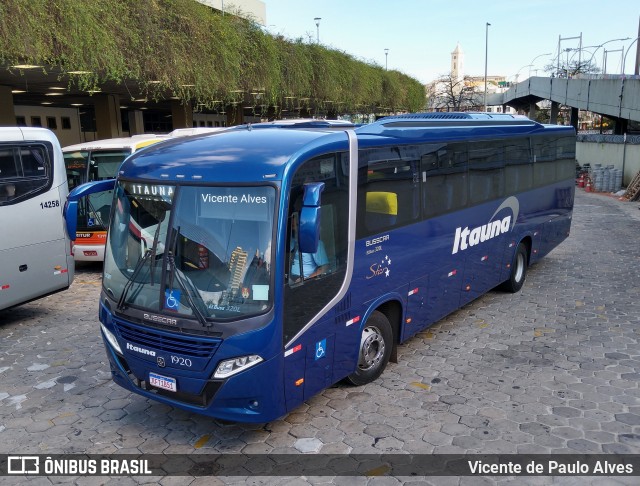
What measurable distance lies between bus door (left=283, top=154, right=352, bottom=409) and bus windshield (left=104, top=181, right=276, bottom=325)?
10.7 inches

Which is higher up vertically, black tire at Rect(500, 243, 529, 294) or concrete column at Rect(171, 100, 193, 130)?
concrete column at Rect(171, 100, 193, 130)

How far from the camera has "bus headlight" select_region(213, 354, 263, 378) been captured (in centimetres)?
479

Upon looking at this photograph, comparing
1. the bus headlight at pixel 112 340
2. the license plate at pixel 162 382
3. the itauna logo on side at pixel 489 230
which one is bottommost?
the license plate at pixel 162 382

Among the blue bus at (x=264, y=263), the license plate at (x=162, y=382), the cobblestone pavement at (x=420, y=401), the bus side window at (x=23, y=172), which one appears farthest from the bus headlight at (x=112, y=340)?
the bus side window at (x=23, y=172)

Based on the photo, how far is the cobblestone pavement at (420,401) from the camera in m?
5.29

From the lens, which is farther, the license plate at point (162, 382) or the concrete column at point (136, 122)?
the concrete column at point (136, 122)

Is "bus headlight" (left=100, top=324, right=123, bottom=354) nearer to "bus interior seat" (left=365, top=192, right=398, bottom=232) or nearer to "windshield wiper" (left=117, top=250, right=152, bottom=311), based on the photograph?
"windshield wiper" (left=117, top=250, right=152, bottom=311)

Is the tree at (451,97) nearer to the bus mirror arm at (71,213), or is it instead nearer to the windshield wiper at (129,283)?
the bus mirror arm at (71,213)

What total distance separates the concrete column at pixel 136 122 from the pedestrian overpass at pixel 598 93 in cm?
2898

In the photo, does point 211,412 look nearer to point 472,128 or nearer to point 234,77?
point 472,128

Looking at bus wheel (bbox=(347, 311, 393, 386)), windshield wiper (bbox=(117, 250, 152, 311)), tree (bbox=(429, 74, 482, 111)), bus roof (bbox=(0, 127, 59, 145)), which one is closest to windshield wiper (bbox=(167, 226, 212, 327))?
windshield wiper (bbox=(117, 250, 152, 311))

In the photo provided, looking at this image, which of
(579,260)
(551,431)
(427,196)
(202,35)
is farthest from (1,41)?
(579,260)

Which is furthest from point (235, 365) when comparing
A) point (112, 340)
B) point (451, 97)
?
point (451, 97)

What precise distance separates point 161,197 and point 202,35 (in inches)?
568
